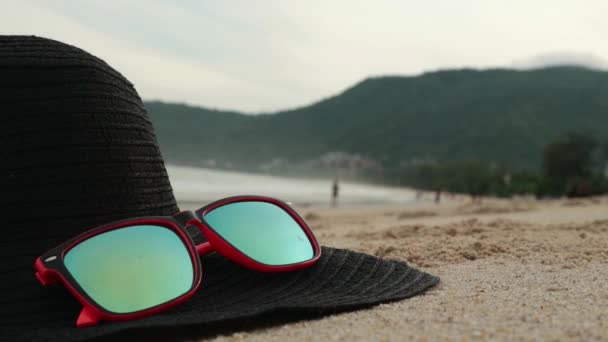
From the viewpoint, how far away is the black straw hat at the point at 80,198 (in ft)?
6.04

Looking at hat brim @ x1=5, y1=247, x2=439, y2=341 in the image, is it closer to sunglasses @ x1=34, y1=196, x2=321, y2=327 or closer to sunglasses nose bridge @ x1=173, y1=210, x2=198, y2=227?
sunglasses @ x1=34, y1=196, x2=321, y2=327

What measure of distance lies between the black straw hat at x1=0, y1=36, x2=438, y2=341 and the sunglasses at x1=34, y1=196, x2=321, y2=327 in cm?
6

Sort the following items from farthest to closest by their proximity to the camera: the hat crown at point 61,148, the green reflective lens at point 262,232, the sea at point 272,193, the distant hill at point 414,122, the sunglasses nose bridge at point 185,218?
the distant hill at point 414,122, the sea at point 272,193, the green reflective lens at point 262,232, the sunglasses nose bridge at point 185,218, the hat crown at point 61,148

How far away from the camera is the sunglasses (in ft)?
5.71

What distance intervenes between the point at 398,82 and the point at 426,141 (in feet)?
78.6

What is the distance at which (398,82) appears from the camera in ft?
382

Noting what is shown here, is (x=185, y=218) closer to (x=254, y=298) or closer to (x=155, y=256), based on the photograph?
(x=155, y=256)

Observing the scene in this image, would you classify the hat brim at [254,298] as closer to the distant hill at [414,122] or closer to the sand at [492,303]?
the sand at [492,303]

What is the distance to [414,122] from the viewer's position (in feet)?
335

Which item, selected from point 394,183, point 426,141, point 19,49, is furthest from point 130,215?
point 426,141

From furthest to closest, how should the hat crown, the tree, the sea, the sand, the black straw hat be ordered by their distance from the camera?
1. the tree
2. the sea
3. the hat crown
4. the black straw hat
5. the sand

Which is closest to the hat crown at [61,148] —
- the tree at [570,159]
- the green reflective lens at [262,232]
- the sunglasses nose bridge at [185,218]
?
the sunglasses nose bridge at [185,218]

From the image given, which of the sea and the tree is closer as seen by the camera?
the sea

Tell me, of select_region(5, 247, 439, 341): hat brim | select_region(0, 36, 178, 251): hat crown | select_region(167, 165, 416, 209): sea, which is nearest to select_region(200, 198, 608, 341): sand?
select_region(5, 247, 439, 341): hat brim
